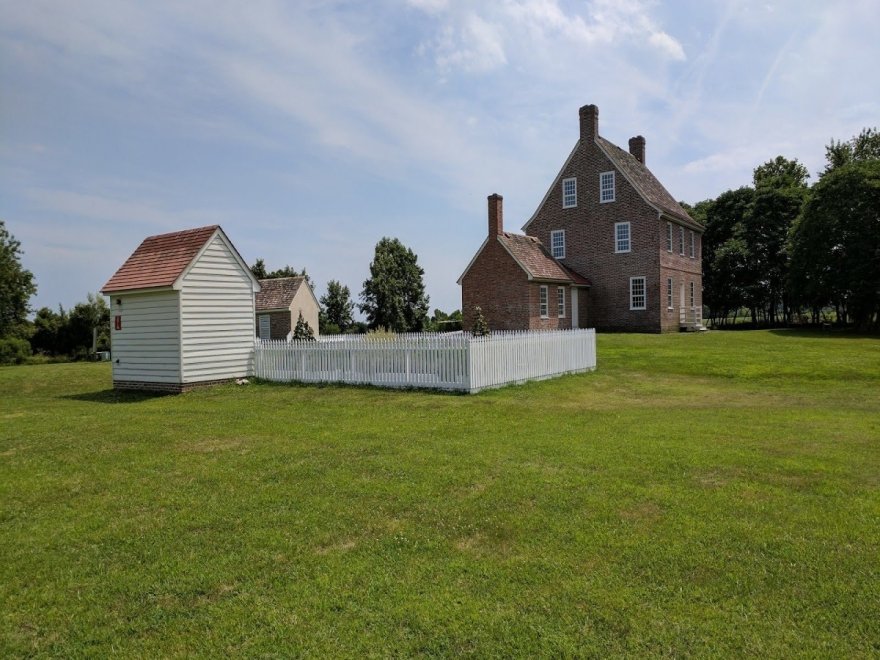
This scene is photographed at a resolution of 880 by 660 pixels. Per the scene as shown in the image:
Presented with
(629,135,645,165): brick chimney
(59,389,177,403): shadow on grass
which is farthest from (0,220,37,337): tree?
(629,135,645,165): brick chimney

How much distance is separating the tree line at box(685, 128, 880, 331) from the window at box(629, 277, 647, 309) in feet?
38.0

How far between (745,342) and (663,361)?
790 centimetres

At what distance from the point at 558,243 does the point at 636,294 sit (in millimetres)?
5552

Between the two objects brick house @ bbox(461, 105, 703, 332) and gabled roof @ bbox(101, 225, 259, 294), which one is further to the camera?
brick house @ bbox(461, 105, 703, 332)

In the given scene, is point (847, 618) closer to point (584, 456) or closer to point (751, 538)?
point (751, 538)

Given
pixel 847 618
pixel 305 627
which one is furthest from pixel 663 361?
pixel 305 627

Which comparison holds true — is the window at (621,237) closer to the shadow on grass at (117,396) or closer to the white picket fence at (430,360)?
the white picket fence at (430,360)

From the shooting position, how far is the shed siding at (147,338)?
53.9 feet

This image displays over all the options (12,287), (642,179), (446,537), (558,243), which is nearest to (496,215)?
(558,243)

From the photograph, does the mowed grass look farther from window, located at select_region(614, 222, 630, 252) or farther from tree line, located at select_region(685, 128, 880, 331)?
tree line, located at select_region(685, 128, 880, 331)

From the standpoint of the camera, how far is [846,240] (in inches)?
1321

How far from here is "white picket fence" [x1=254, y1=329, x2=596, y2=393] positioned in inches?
572

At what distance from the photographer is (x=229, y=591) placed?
420 cm

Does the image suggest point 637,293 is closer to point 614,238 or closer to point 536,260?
point 614,238
